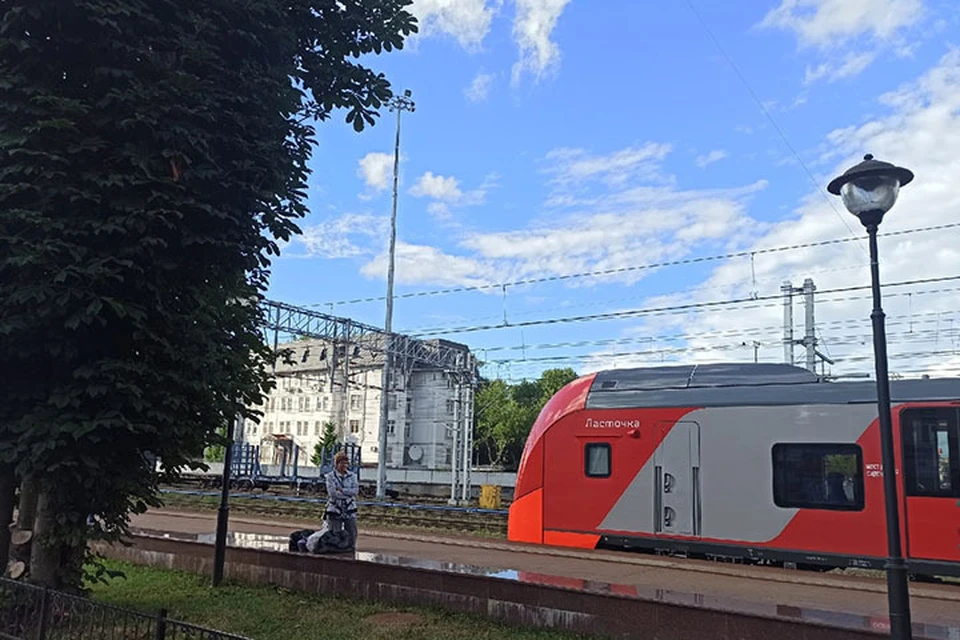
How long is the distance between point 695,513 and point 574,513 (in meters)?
2.25

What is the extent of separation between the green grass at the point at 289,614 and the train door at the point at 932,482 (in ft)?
21.1

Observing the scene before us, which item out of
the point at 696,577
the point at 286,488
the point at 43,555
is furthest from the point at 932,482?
the point at 286,488

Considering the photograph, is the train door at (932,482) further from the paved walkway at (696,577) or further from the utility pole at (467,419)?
the utility pole at (467,419)

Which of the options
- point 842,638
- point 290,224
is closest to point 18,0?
point 290,224

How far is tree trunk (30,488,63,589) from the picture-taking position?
8.18 metres

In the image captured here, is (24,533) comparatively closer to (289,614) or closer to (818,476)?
(289,614)

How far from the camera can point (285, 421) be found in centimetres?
8675

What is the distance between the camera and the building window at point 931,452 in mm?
11656

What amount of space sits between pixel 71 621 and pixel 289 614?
2841 mm

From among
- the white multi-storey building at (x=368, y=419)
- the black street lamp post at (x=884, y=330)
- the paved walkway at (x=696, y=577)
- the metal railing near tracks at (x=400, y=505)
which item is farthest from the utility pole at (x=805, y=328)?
the white multi-storey building at (x=368, y=419)

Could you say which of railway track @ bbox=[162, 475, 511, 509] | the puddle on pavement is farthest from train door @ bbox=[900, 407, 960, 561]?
railway track @ bbox=[162, 475, 511, 509]

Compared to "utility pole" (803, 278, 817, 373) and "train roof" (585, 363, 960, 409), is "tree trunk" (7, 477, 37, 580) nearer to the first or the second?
"train roof" (585, 363, 960, 409)

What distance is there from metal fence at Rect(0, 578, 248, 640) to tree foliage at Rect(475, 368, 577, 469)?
61.7m

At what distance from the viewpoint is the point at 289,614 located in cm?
920
